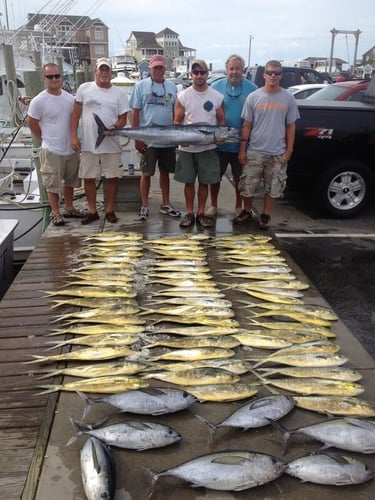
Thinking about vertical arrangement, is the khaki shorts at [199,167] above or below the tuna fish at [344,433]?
above

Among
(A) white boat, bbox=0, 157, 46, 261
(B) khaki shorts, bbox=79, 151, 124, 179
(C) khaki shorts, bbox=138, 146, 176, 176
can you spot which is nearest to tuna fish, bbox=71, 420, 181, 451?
(B) khaki shorts, bbox=79, 151, 124, 179

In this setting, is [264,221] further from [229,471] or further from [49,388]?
[229,471]

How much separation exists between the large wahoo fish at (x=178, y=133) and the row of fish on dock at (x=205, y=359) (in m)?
1.26

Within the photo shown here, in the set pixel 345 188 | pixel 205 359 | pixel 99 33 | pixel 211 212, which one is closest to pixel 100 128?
pixel 211 212

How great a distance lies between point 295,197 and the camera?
830cm

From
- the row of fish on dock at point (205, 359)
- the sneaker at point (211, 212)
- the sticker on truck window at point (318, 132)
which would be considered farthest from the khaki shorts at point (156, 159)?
the sticker on truck window at point (318, 132)

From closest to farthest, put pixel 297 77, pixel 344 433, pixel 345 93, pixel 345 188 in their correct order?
pixel 344 433, pixel 345 188, pixel 345 93, pixel 297 77

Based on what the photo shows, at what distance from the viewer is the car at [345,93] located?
855 centimetres

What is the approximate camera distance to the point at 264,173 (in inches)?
222

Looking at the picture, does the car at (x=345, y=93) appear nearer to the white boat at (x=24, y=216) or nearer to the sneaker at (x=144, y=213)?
the sneaker at (x=144, y=213)

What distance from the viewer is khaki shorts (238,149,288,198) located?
550 cm

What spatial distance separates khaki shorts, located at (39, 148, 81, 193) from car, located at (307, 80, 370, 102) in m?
4.58

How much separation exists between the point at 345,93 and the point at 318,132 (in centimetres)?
253

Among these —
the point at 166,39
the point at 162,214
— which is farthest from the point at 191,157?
the point at 166,39
